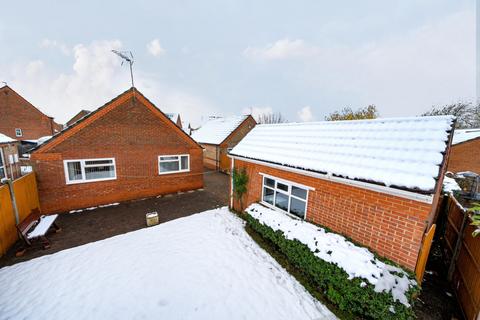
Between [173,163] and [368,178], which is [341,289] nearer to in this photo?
[368,178]

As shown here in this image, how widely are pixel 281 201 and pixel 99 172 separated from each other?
906 centimetres

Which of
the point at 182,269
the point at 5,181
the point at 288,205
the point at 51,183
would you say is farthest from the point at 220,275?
the point at 51,183

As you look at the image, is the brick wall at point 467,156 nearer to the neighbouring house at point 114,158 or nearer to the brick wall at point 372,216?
the brick wall at point 372,216

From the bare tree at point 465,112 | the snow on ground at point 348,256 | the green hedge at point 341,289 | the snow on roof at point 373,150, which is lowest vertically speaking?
the green hedge at point 341,289

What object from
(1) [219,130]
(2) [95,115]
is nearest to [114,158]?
(2) [95,115]

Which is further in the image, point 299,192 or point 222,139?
point 222,139

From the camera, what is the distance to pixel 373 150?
469 cm

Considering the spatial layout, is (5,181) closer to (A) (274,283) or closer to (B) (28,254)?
(B) (28,254)

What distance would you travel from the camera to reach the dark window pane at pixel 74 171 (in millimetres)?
8305

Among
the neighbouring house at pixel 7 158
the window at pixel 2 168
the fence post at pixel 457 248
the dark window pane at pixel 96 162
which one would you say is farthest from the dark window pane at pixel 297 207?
the window at pixel 2 168

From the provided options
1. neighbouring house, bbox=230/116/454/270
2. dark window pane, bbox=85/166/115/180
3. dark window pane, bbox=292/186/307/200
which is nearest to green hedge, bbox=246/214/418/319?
neighbouring house, bbox=230/116/454/270

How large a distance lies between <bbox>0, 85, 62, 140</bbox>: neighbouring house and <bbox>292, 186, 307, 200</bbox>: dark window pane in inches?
1388

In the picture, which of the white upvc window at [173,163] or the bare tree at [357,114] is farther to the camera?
the bare tree at [357,114]

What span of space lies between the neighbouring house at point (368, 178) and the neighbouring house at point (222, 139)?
37.4 feet
